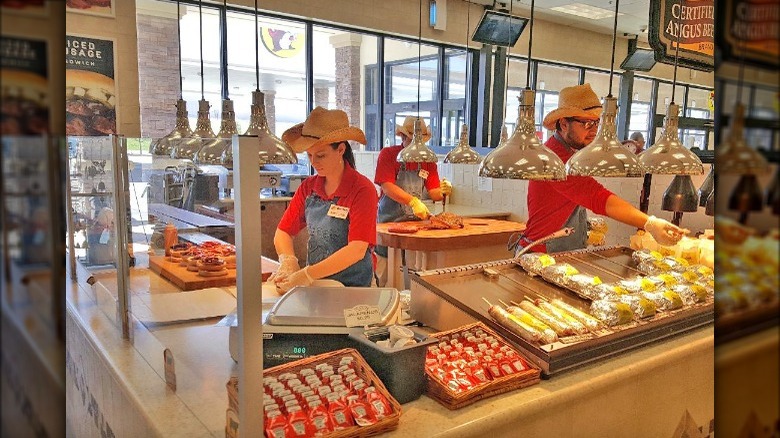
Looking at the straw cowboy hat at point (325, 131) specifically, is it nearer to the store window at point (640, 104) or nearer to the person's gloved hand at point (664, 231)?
the person's gloved hand at point (664, 231)

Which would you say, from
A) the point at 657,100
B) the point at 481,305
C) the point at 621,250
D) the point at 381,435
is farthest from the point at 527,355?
the point at 657,100

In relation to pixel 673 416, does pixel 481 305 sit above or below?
above

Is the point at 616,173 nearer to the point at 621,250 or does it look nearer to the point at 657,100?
the point at 621,250

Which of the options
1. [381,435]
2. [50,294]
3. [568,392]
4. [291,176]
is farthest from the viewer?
[291,176]

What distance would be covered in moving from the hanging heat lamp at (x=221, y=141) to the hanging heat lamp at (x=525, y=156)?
0.94 metres

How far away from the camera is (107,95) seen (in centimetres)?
508

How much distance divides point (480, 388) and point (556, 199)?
2.00 meters

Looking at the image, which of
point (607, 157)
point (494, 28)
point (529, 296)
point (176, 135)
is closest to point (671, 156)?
point (607, 157)

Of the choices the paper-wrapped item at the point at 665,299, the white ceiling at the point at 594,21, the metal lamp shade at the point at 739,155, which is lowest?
the paper-wrapped item at the point at 665,299

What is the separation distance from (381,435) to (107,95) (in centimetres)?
467

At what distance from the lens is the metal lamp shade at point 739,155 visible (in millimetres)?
401

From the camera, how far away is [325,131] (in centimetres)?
304

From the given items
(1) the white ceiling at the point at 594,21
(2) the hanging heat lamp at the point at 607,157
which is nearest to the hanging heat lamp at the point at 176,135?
(2) the hanging heat lamp at the point at 607,157

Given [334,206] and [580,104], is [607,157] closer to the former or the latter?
[580,104]
